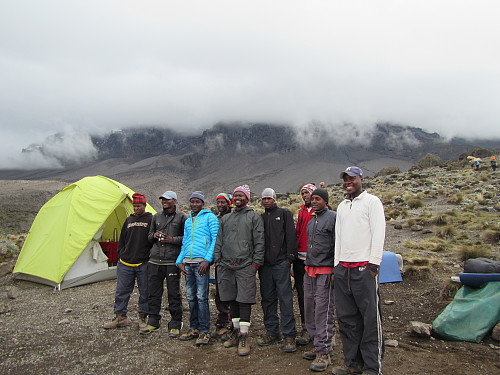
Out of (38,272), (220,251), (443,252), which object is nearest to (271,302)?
(220,251)

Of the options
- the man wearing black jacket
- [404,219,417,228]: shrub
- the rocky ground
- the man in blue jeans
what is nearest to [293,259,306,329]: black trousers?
the man wearing black jacket

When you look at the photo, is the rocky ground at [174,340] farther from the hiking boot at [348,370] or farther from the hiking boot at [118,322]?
the hiking boot at [348,370]

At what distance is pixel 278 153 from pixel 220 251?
13423cm

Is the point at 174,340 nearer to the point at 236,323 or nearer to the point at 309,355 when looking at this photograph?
the point at 236,323

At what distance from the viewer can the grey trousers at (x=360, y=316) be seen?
3.78 metres

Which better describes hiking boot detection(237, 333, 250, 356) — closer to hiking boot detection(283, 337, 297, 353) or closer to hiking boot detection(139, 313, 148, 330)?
hiking boot detection(283, 337, 297, 353)

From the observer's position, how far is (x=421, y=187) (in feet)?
88.3

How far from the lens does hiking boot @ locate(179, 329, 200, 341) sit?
523cm

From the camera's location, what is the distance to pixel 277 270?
16.1ft

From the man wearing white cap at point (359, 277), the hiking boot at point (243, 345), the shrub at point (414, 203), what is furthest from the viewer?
the shrub at point (414, 203)

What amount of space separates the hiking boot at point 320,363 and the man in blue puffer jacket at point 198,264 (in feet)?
5.39

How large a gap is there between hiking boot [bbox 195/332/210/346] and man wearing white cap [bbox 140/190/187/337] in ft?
1.50

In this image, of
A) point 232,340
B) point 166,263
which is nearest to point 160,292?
point 166,263

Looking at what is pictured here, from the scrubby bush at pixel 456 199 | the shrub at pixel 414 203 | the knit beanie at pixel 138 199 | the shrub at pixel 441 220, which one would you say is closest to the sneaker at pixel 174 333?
the knit beanie at pixel 138 199
